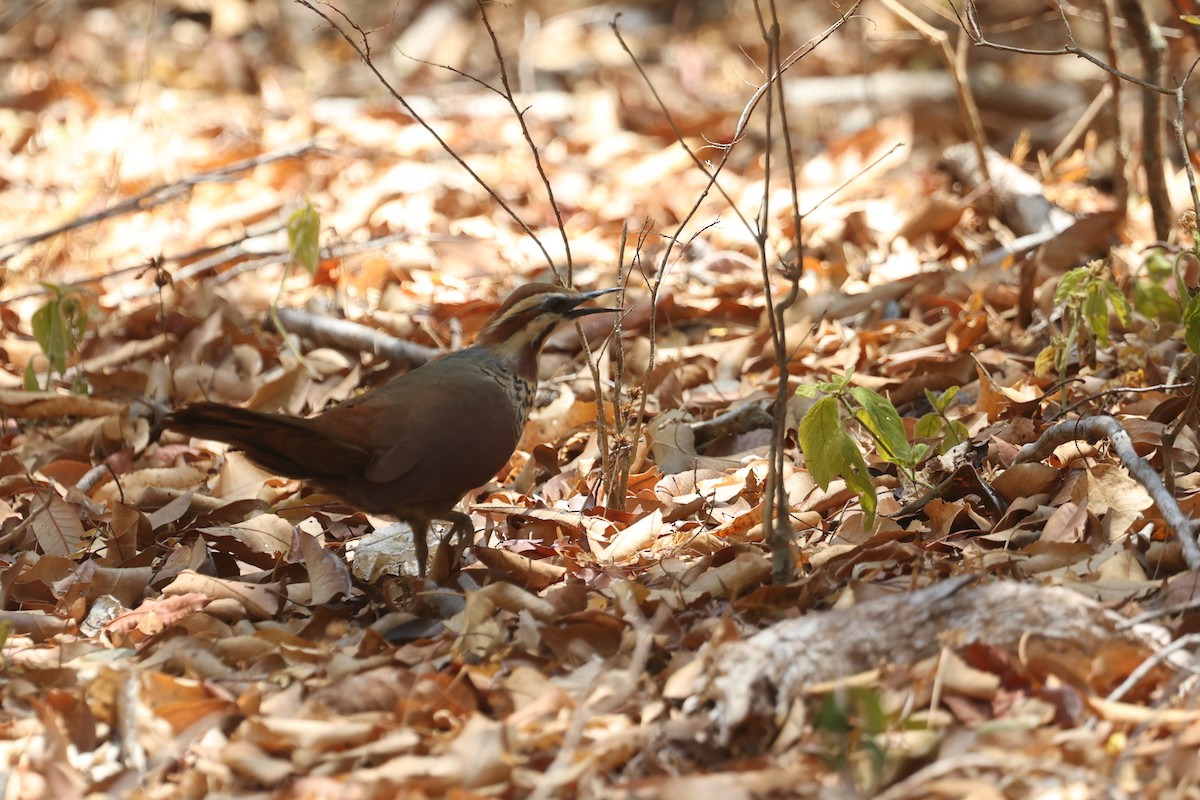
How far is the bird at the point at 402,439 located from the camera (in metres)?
3.63

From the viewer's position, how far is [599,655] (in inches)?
124

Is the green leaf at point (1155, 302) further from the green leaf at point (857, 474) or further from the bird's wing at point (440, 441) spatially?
the bird's wing at point (440, 441)

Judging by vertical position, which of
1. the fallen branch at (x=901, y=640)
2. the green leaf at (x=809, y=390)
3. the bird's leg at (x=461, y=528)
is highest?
the green leaf at (x=809, y=390)

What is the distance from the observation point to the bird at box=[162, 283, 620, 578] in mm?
3629

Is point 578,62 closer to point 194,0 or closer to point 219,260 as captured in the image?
point 194,0

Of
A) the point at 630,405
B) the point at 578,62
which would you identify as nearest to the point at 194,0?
the point at 578,62

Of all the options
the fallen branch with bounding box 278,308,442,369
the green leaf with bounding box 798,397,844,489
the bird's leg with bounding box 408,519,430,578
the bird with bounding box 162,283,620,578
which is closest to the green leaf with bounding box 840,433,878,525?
the green leaf with bounding box 798,397,844,489

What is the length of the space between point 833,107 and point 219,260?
4731mm

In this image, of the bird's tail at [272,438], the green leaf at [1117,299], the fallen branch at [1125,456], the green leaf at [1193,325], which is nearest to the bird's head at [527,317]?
the bird's tail at [272,438]

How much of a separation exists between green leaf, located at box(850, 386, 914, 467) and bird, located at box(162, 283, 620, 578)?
0.77m

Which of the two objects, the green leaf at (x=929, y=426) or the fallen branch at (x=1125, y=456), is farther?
the green leaf at (x=929, y=426)

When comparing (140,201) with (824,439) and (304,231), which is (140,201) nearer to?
(304,231)

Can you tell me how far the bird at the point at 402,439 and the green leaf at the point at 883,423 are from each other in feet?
2.53

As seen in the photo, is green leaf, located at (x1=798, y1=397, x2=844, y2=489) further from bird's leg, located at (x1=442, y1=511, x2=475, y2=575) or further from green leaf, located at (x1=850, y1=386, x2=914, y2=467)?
bird's leg, located at (x1=442, y1=511, x2=475, y2=575)
